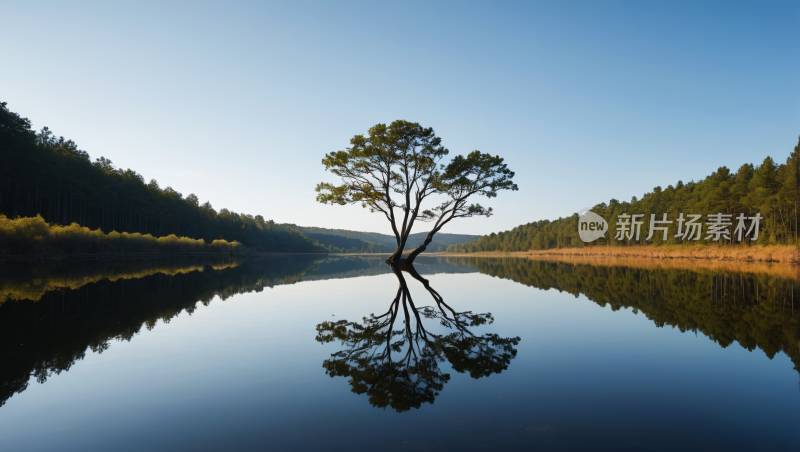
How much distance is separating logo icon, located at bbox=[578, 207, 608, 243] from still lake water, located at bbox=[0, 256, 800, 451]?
89380 millimetres

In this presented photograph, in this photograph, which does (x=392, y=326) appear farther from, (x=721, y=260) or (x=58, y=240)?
(x=721, y=260)

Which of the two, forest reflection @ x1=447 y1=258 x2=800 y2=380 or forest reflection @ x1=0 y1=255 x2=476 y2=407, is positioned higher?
forest reflection @ x1=0 y1=255 x2=476 y2=407

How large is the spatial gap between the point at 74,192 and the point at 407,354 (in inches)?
2382

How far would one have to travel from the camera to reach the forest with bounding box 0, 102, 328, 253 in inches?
1519

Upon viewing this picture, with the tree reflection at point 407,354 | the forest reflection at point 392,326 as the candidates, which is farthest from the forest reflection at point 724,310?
the tree reflection at point 407,354

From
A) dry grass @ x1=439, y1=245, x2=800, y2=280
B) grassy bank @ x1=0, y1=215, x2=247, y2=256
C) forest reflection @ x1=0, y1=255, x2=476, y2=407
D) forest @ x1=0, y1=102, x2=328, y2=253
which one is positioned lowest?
dry grass @ x1=439, y1=245, x2=800, y2=280

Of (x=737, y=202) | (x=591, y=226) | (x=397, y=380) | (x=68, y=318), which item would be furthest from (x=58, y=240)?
(x=591, y=226)

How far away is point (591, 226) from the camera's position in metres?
91.7

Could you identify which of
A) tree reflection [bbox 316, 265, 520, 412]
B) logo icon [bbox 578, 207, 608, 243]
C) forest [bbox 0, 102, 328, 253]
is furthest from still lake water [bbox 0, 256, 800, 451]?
logo icon [bbox 578, 207, 608, 243]

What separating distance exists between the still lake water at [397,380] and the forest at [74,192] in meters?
34.6
